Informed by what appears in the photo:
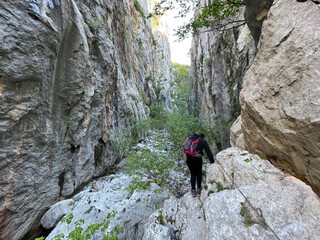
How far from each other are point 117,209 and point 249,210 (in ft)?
12.5

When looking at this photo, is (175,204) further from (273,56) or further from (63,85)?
(63,85)

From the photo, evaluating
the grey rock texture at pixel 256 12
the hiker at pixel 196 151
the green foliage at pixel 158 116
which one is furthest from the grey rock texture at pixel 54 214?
the green foliage at pixel 158 116

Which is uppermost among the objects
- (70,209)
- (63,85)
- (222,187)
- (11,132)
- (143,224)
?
(63,85)

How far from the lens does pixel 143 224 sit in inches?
165

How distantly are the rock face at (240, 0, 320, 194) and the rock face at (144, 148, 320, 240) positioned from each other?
43cm

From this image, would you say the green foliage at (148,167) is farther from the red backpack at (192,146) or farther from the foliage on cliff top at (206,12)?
the foliage on cliff top at (206,12)

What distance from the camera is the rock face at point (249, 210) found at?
2045 mm

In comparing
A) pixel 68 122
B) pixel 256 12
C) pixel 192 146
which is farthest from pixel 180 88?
pixel 192 146

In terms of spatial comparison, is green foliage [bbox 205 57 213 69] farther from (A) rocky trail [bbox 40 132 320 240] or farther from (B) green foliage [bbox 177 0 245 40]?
(A) rocky trail [bbox 40 132 320 240]

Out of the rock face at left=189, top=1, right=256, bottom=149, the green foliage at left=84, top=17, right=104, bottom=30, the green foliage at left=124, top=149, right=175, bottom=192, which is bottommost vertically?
the green foliage at left=124, top=149, right=175, bottom=192

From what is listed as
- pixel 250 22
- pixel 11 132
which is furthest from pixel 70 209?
pixel 250 22

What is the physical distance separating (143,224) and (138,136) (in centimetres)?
805

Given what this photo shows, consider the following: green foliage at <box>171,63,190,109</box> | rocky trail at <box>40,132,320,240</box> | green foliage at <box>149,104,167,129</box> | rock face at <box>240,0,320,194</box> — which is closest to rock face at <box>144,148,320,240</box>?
rocky trail at <box>40,132,320,240</box>

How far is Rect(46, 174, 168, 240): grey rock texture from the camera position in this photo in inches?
153
